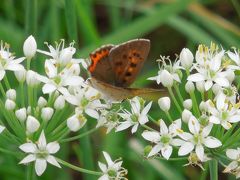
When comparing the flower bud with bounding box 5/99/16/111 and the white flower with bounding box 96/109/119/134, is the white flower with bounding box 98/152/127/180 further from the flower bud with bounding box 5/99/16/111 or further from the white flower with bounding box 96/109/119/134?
the flower bud with bounding box 5/99/16/111

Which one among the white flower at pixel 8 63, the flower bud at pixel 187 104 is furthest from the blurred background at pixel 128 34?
the flower bud at pixel 187 104

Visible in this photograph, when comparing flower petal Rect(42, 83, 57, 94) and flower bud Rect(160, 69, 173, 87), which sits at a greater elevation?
flower petal Rect(42, 83, 57, 94)

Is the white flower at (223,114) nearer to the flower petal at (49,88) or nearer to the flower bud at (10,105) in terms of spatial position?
the flower petal at (49,88)

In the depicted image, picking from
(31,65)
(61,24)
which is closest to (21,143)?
(31,65)

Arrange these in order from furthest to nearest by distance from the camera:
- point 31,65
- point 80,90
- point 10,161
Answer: point 10,161 < point 31,65 < point 80,90

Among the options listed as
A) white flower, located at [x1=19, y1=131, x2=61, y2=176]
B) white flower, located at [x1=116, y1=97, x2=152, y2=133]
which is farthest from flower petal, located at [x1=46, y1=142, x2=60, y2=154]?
white flower, located at [x1=116, y1=97, x2=152, y2=133]

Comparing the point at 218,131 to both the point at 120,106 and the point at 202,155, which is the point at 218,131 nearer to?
the point at 202,155

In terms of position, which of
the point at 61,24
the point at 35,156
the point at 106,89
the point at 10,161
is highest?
the point at 106,89
